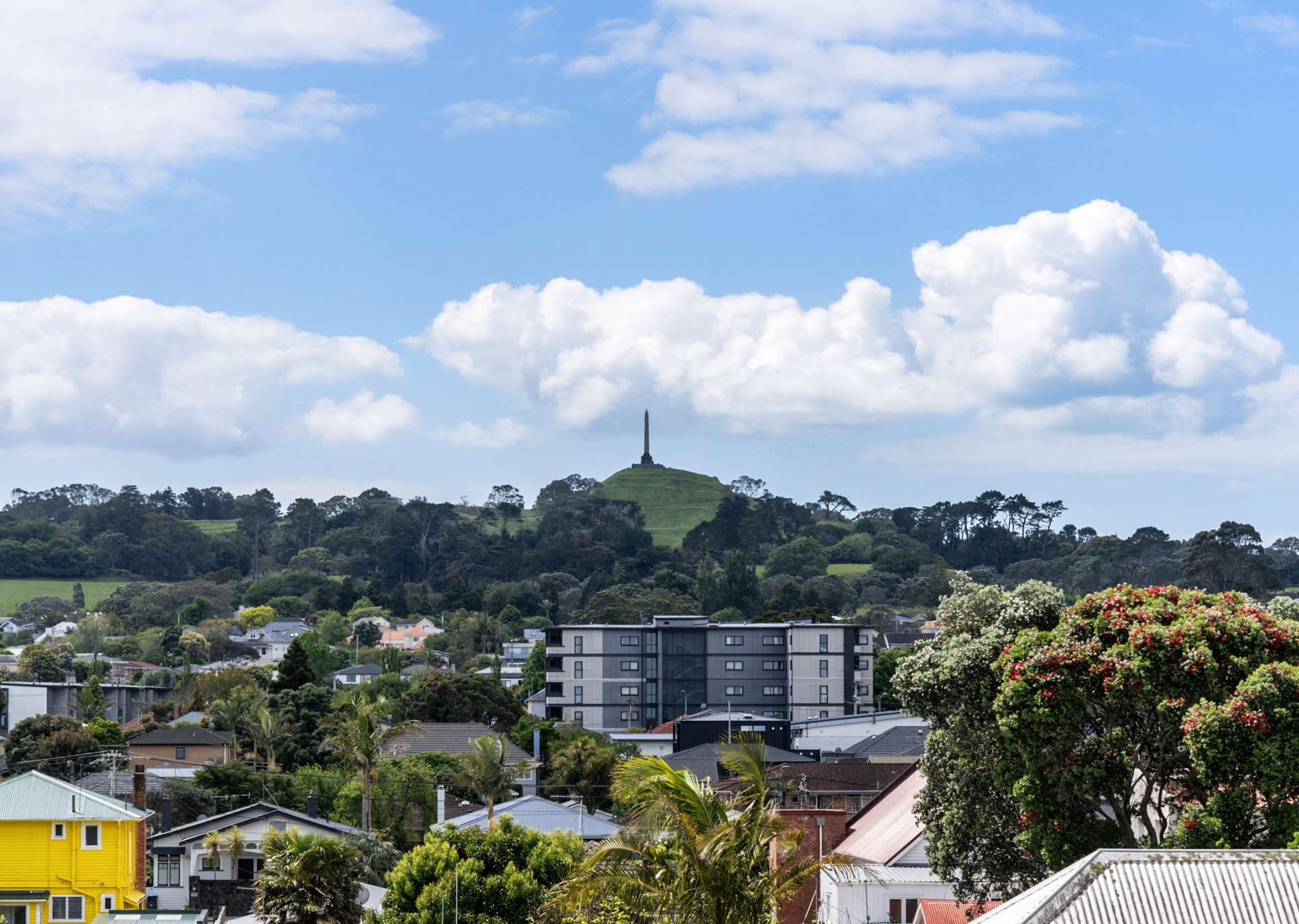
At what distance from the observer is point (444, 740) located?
90.9 meters

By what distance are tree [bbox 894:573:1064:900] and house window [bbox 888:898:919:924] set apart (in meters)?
4.34

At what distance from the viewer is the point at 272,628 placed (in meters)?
185

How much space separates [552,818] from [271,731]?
A: 34149 millimetres

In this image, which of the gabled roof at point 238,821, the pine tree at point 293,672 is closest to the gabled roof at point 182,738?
the pine tree at point 293,672

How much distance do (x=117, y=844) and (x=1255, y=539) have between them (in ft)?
496

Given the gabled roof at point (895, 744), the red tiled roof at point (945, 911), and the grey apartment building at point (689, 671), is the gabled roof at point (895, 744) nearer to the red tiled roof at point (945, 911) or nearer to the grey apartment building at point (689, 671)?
the grey apartment building at point (689, 671)

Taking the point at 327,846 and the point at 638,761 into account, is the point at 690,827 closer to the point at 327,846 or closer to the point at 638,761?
the point at 638,761

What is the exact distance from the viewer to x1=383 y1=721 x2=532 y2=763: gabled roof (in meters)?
84.6

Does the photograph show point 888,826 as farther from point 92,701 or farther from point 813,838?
point 92,701

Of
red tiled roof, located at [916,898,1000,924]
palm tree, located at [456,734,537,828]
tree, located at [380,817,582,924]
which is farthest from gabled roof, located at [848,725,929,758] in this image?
red tiled roof, located at [916,898,1000,924]

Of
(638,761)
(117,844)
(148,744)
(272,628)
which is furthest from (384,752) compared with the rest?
(272,628)

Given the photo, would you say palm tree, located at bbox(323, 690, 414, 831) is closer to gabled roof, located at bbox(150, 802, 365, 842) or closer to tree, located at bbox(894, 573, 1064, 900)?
gabled roof, located at bbox(150, 802, 365, 842)

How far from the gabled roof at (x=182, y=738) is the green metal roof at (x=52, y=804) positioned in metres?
41.6

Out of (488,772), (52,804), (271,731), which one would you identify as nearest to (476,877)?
(52,804)
